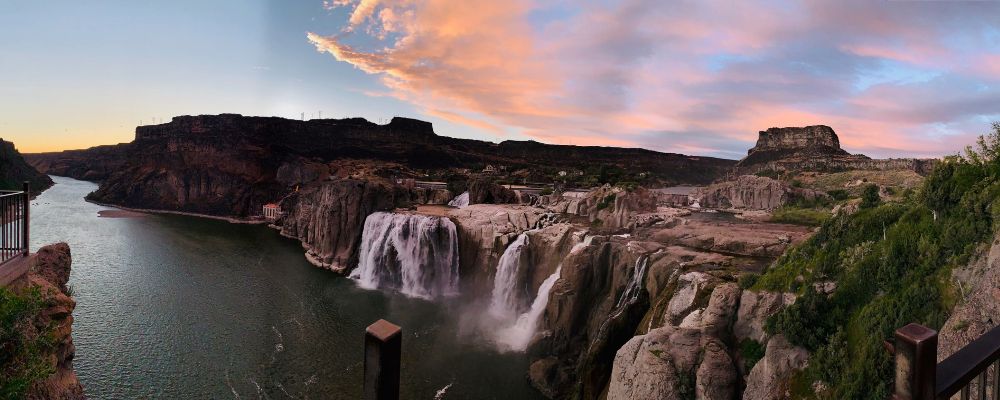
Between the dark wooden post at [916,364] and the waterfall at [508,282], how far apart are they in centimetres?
2759

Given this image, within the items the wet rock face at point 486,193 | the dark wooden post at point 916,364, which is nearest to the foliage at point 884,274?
the dark wooden post at point 916,364

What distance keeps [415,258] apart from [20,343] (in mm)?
29438

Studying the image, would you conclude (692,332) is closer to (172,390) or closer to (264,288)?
(172,390)

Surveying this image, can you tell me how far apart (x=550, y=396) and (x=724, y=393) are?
30.5ft

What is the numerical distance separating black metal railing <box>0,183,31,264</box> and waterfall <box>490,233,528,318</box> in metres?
22.9

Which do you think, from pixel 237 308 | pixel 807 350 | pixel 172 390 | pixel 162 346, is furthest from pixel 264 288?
pixel 807 350

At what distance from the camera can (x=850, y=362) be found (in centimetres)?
1077

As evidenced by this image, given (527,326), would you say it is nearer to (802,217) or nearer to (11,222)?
(802,217)

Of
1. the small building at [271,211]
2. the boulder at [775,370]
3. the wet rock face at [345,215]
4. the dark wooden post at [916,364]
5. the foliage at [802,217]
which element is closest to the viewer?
the dark wooden post at [916,364]

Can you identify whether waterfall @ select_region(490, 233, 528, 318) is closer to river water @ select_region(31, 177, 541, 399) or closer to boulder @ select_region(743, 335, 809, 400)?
river water @ select_region(31, 177, 541, 399)

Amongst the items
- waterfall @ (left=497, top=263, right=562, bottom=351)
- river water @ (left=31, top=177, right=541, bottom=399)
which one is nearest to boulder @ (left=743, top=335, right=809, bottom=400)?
river water @ (left=31, top=177, right=541, bottom=399)

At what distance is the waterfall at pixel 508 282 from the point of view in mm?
30156

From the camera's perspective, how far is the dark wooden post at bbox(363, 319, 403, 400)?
3.65 meters

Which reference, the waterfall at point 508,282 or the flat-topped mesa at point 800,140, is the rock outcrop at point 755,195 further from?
the flat-topped mesa at point 800,140
